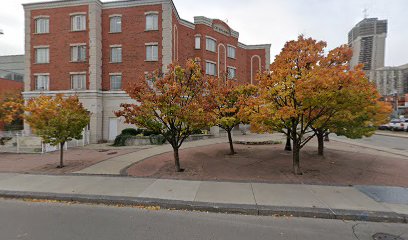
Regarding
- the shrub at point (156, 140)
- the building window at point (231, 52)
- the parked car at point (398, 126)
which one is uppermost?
the building window at point (231, 52)

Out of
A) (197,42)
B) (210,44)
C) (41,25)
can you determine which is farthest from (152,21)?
(41,25)

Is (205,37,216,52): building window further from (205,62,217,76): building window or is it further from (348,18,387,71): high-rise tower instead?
(348,18,387,71): high-rise tower

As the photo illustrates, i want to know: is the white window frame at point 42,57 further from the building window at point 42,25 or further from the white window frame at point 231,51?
the white window frame at point 231,51

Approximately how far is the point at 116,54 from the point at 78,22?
459 centimetres

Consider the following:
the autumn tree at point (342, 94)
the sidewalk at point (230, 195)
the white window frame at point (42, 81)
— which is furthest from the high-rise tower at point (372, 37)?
the sidewalk at point (230, 195)

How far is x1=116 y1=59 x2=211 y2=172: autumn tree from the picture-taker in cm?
825

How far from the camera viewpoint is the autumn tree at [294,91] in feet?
23.8

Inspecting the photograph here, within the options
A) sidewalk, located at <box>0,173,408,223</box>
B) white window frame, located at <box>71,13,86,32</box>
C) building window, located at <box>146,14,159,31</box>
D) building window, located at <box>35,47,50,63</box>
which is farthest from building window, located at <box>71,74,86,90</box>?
sidewalk, located at <box>0,173,408,223</box>

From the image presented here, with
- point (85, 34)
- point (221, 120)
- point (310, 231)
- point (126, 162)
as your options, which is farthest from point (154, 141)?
point (310, 231)

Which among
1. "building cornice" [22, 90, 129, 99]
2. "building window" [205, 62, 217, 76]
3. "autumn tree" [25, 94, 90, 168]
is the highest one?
"building window" [205, 62, 217, 76]

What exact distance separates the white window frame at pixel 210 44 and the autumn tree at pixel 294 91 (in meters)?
18.7

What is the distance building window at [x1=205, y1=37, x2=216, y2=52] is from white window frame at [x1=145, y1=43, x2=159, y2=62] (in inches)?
259

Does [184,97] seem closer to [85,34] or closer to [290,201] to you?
[290,201]

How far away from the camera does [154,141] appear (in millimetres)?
18000
